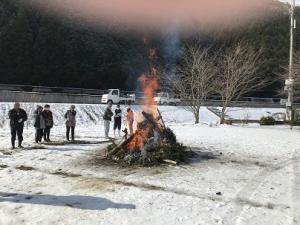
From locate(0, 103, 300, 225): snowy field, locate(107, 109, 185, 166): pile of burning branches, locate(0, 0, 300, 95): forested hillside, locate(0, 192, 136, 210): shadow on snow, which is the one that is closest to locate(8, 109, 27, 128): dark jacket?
locate(0, 103, 300, 225): snowy field

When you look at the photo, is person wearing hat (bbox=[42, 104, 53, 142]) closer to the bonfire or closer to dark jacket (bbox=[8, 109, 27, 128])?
dark jacket (bbox=[8, 109, 27, 128])

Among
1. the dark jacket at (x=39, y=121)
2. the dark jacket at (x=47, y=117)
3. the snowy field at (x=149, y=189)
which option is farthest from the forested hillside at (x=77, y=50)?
the snowy field at (x=149, y=189)

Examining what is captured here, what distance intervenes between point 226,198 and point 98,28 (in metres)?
47.4

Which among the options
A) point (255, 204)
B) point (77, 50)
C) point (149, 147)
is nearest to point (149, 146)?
point (149, 147)

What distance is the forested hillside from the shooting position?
47.2m

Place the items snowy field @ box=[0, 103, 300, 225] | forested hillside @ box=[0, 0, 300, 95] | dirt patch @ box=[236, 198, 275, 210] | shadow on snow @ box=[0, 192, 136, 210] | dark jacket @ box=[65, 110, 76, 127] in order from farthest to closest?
1. forested hillside @ box=[0, 0, 300, 95]
2. dark jacket @ box=[65, 110, 76, 127]
3. dirt patch @ box=[236, 198, 275, 210]
4. shadow on snow @ box=[0, 192, 136, 210]
5. snowy field @ box=[0, 103, 300, 225]

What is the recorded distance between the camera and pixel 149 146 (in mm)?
13852

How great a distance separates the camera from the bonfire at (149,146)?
13.3 metres

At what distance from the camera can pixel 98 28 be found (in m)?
54.7

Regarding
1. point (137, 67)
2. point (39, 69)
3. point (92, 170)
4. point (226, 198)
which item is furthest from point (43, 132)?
point (137, 67)

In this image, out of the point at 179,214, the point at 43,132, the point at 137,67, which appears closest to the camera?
the point at 179,214

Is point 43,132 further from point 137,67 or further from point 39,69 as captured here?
point 137,67

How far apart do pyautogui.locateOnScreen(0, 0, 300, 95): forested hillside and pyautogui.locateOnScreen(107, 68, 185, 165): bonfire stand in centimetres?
3266

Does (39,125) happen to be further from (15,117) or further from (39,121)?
(15,117)
